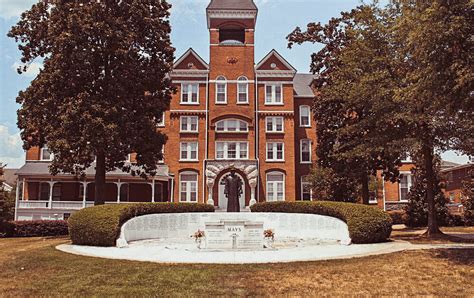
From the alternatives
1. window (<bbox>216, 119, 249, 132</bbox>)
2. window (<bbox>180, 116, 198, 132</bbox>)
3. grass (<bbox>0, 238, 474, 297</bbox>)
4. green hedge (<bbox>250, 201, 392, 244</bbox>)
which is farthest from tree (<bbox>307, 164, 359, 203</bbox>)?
grass (<bbox>0, 238, 474, 297</bbox>)

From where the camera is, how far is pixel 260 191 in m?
41.8

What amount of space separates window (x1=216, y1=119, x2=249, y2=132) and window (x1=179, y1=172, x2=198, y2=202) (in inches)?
201

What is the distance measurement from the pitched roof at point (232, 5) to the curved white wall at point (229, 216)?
2454cm

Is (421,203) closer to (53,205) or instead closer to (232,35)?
(232,35)

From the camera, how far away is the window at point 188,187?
41.6 meters

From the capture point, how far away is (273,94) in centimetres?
4344

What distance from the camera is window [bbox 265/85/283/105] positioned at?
43344 mm

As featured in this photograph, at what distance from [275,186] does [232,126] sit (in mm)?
7015

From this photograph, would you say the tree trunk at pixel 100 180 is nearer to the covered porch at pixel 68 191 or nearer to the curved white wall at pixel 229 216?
the curved white wall at pixel 229 216

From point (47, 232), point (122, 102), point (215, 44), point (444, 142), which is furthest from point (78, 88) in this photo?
point (215, 44)

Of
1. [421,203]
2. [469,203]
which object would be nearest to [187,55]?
[421,203]

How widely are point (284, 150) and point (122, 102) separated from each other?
2190cm

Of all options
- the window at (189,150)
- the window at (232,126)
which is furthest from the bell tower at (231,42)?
the window at (189,150)

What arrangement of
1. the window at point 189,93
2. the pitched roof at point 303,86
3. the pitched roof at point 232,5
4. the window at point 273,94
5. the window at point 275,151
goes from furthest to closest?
the pitched roof at point 303,86, the pitched roof at point 232,5, the window at point 273,94, the window at point 189,93, the window at point 275,151
